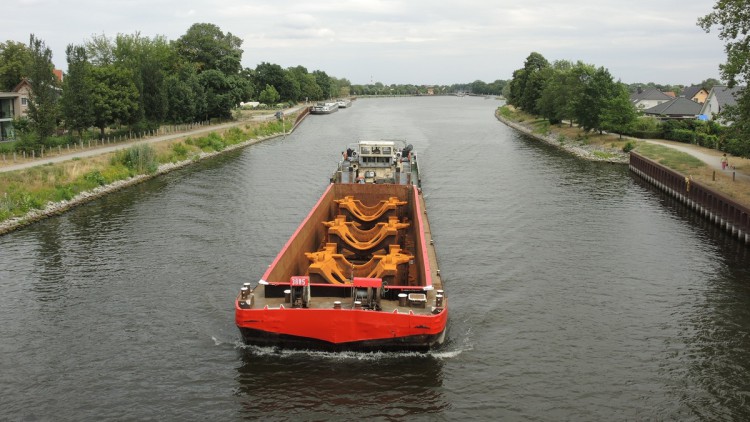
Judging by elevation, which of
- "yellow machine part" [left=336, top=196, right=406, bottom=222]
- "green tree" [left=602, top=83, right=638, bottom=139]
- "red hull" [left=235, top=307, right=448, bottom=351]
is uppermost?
"green tree" [left=602, top=83, right=638, bottom=139]

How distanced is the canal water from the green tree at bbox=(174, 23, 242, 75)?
84.5m

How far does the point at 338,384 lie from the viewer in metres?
19.1

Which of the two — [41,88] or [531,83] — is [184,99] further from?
[531,83]

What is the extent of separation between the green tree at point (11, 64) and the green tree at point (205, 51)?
36220 millimetres

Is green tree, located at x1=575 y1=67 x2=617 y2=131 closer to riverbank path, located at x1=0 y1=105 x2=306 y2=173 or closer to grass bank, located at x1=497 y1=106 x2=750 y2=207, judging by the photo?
grass bank, located at x1=497 y1=106 x2=750 y2=207

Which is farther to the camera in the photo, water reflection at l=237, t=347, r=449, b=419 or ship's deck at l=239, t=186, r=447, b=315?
ship's deck at l=239, t=186, r=447, b=315

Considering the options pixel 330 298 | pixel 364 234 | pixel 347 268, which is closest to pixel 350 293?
pixel 330 298

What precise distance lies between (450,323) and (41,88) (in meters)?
48.6

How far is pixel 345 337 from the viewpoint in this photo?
65.7 ft

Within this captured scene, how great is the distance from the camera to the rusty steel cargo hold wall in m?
38.2

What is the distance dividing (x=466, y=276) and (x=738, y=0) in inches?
949

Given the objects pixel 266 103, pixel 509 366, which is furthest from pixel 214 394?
pixel 266 103

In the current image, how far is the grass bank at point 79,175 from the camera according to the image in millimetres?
41284

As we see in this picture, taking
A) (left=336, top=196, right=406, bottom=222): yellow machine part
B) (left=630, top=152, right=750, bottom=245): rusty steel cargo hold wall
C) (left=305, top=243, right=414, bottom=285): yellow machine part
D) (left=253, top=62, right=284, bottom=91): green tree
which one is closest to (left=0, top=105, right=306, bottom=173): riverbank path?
(left=336, top=196, right=406, bottom=222): yellow machine part
